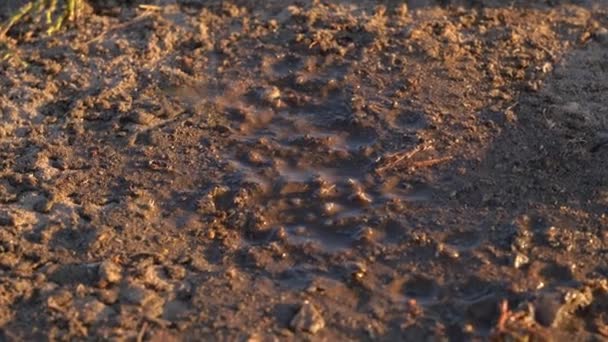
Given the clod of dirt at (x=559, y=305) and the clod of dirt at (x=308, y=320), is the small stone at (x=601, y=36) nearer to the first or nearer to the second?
the clod of dirt at (x=559, y=305)

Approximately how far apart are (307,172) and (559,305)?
1.08 metres

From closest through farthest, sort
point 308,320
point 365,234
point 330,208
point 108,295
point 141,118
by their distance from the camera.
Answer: point 308,320 < point 108,295 < point 365,234 < point 330,208 < point 141,118

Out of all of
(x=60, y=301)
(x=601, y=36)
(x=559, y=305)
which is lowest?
(x=60, y=301)

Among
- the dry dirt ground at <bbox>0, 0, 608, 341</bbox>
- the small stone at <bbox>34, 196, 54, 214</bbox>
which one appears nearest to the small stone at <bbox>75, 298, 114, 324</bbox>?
the dry dirt ground at <bbox>0, 0, 608, 341</bbox>

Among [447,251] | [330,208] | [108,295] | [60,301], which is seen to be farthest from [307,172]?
[60,301]

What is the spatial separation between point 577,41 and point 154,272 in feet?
7.32

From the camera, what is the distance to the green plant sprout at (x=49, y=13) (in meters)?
4.44

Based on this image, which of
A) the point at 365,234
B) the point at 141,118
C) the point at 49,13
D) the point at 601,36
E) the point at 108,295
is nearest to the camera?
the point at 108,295

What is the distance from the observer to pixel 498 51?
4.21 metres

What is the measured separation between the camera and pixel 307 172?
363 cm

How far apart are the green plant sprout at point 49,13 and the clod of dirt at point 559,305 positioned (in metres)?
2.59

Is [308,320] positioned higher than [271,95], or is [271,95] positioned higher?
[271,95]

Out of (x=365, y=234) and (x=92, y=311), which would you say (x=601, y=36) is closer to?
(x=365, y=234)

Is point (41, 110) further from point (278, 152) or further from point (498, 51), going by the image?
point (498, 51)
